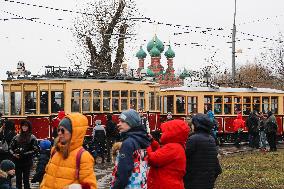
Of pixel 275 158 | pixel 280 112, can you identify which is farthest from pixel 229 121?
pixel 275 158

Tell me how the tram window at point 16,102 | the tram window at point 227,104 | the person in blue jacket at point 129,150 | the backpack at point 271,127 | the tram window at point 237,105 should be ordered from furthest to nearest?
1. the tram window at point 237,105
2. the tram window at point 227,104
3. the backpack at point 271,127
4. the tram window at point 16,102
5. the person in blue jacket at point 129,150

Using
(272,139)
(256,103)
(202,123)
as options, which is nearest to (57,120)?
(202,123)

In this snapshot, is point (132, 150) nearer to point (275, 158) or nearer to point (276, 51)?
point (275, 158)

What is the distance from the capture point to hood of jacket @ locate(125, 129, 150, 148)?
770 cm

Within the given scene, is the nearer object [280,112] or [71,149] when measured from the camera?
[71,149]

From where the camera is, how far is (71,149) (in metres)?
6.93

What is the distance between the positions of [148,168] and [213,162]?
1.14 meters

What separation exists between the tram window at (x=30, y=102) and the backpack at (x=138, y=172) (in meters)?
17.5

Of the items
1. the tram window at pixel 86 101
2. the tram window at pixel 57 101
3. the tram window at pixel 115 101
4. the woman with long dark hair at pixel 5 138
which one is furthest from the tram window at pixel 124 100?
the woman with long dark hair at pixel 5 138

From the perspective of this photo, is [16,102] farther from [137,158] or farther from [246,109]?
[137,158]

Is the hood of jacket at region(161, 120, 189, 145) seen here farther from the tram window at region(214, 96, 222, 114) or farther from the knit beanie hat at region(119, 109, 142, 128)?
the tram window at region(214, 96, 222, 114)

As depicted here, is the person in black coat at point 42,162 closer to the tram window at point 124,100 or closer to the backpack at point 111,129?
the backpack at point 111,129

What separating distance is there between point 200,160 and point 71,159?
7.95ft

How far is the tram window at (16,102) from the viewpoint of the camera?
24.7 m
